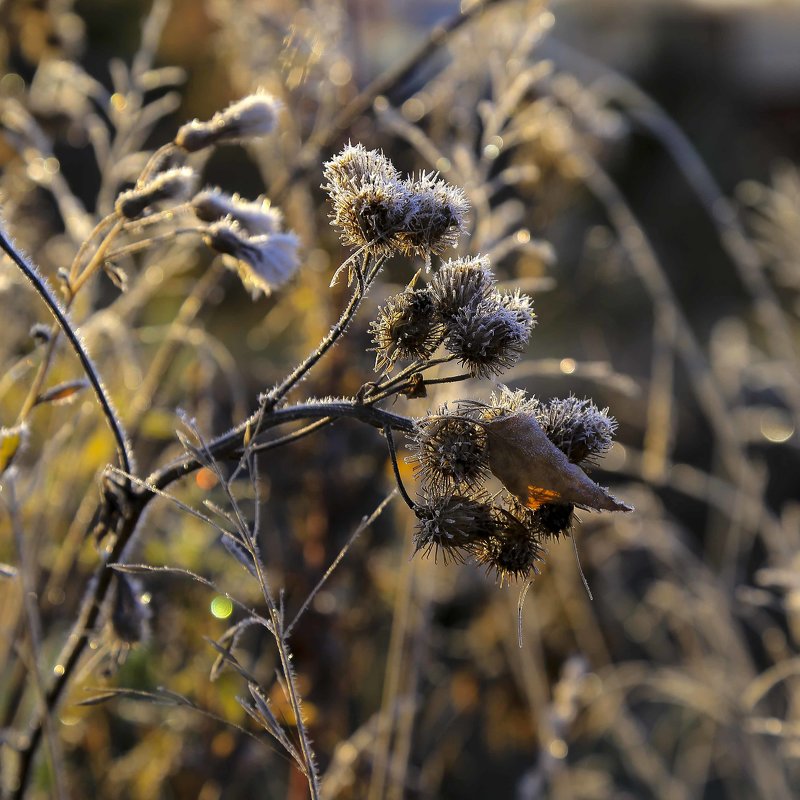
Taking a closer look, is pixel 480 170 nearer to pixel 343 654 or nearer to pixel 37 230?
pixel 343 654

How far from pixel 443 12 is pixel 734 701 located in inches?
165

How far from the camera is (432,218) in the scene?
929 mm

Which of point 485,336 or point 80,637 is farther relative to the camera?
point 80,637

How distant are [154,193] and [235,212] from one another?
A: 93mm

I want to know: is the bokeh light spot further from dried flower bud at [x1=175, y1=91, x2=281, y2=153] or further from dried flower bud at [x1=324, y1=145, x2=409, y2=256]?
dried flower bud at [x1=324, y1=145, x2=409, y2=256]

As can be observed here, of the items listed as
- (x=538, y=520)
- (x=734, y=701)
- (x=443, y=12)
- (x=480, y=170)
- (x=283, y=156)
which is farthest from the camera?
(x=443, y=12)

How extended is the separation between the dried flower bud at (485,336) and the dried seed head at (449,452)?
0.06 meters

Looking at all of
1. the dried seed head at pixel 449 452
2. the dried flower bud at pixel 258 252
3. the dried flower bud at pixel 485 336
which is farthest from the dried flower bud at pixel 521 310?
the dried flower bud at pixel 258 252

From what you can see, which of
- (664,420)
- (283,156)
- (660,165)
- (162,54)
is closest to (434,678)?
(664,420)

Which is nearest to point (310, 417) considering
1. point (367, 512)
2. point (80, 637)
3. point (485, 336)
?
point (485, 336)

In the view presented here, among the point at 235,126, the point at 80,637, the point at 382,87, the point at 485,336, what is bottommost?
the point at 80,637

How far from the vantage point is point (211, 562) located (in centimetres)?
226

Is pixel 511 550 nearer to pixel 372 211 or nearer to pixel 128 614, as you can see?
pixel 372 211

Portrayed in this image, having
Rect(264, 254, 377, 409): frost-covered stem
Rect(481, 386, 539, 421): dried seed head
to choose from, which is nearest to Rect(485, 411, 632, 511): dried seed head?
Rect(481, 386, 539, 421): dried seed head
